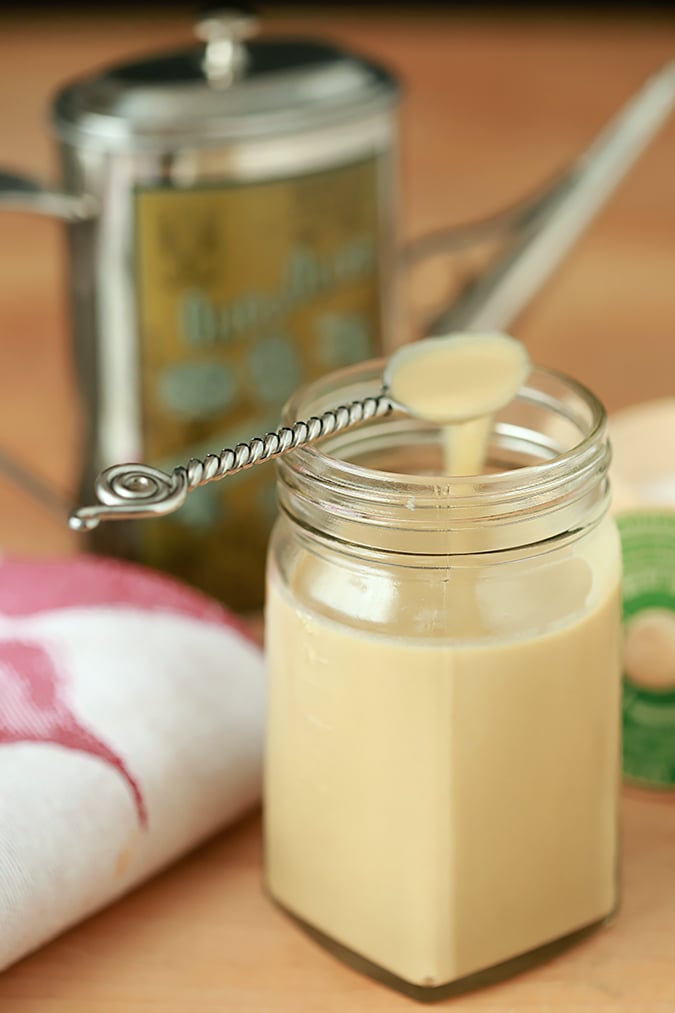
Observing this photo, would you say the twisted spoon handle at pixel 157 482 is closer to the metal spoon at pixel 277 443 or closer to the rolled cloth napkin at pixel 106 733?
the metal spoon at pixel 277 443

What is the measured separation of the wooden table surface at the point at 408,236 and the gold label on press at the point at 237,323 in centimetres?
7

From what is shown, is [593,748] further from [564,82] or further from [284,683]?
[564,82]

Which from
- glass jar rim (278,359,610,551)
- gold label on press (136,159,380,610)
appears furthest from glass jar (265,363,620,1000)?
gold label on press (136,159,380,610)

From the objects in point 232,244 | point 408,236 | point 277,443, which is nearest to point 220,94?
point 232,244

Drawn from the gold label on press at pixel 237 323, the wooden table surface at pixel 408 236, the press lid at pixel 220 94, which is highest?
the press lid at pixel 220 94

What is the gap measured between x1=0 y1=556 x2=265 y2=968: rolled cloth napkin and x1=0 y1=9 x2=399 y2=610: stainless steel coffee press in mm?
98

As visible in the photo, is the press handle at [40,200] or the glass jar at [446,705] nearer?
the glass jar at [446,705]

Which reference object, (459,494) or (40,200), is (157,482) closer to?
(459,494)

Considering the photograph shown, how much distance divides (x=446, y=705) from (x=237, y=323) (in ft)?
0.99

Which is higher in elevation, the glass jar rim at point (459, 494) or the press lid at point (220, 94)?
the press lid at point (220, 94)

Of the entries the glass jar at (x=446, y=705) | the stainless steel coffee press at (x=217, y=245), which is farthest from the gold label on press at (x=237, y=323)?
the glass jar at (x=446, y=705)

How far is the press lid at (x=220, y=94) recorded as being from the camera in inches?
28.5

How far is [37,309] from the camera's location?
1152 mm

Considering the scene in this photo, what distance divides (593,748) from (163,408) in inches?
12.1
